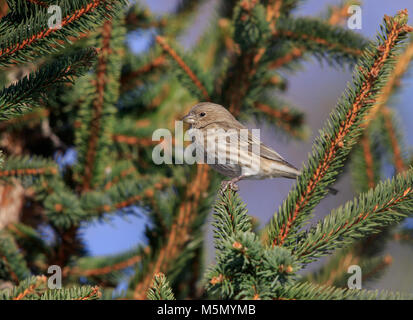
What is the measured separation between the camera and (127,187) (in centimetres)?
277

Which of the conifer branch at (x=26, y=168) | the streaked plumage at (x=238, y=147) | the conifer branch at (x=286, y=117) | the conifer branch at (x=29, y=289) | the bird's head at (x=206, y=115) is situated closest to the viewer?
the conifer branch at (x=29, y=289)

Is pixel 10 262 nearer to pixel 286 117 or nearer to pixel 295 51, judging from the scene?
pixel 286 117

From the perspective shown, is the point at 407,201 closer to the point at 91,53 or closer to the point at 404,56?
the point at 91,53

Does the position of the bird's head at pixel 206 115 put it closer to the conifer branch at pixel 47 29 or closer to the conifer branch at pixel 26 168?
the conifer branch at pixel 26 168

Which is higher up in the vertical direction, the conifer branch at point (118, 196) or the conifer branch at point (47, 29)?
the conifer branch at point (47, 29)

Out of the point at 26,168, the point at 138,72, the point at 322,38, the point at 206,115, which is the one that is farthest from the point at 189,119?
the point at 26,168

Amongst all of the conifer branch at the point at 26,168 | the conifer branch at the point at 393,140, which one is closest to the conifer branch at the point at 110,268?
the conifer branch at the point at 26,168

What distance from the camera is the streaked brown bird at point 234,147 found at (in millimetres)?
3189

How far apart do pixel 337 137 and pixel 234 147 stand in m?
1.44

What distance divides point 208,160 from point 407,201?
57.1 inches

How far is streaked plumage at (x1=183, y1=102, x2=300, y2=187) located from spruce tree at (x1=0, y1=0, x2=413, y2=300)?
19 cm

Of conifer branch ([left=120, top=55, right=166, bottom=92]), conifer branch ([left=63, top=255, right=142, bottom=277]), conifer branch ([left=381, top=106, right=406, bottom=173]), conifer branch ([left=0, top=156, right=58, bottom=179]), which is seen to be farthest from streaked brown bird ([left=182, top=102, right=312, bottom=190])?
conifer branch ([left=0, top=156, right=58, bottom=179])

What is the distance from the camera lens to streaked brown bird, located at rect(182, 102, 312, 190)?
10.5 ft

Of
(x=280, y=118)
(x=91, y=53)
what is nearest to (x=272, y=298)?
(x=91, y=53)
